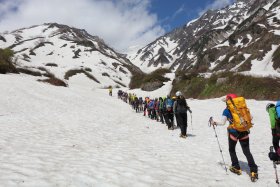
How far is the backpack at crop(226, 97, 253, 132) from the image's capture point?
937 centimetres

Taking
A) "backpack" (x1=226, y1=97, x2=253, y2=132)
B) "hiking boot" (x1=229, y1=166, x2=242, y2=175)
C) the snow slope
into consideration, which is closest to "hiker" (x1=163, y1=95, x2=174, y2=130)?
the snow slope

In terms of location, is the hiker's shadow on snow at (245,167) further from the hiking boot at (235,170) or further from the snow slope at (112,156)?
the hiking boot at (235,170)

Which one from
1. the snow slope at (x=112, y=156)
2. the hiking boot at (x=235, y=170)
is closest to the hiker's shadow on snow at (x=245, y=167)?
the snow slope at (x=112, y=156)

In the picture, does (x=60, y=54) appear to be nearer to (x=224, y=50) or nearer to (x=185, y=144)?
(x=224, y=50)

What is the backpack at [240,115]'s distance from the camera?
30.7ft

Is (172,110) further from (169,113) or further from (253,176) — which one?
(253,176)

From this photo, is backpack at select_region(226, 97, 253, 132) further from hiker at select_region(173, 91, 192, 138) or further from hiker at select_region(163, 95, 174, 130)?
hiker at select_region(163, 95, 174, 130)

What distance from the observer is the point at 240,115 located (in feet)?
30.8

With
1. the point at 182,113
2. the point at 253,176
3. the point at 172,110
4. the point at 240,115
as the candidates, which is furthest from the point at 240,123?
the point at 172,110

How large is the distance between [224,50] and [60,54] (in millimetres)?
82919

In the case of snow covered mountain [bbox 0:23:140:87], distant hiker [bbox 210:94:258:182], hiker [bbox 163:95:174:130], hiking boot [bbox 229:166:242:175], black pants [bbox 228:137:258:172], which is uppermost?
snow covered mountain [bbox 0:23:140:87]

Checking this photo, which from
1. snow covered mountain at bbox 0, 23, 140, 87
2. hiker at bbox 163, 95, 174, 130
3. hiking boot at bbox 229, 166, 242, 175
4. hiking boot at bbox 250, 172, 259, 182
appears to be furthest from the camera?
snow covered mountain at bbox 0, 23, 140, 87

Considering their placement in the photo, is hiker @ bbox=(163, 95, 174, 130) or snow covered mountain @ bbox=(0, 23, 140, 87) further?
snow covered mountain @ bbox=(0, 23, 140, 87)

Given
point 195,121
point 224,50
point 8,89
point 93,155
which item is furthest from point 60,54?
point 93,155
